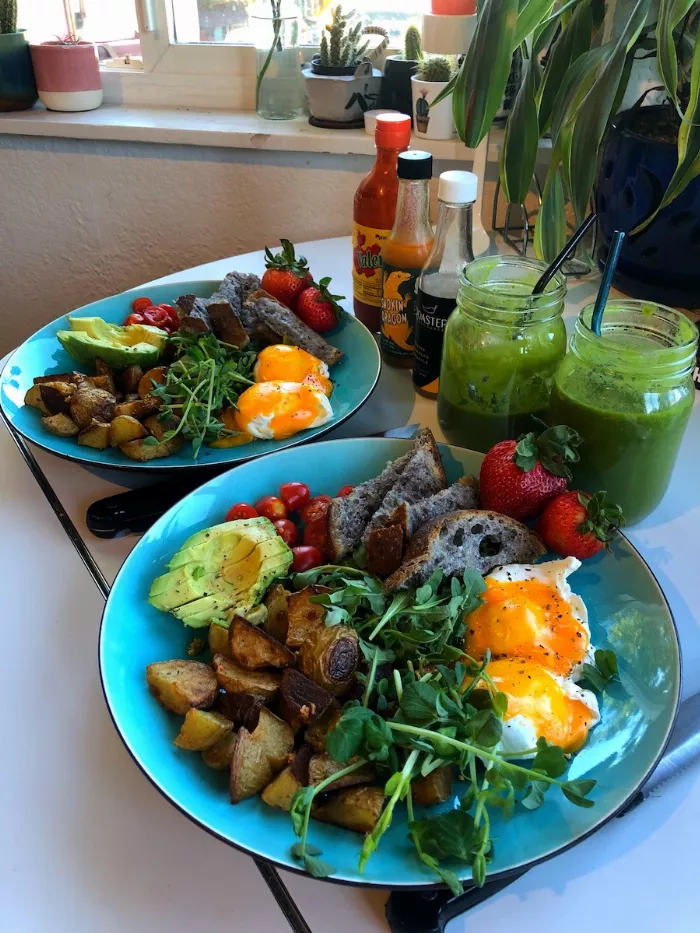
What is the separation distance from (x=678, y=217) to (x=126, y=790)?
136cm

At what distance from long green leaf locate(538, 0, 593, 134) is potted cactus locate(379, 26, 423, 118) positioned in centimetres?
83

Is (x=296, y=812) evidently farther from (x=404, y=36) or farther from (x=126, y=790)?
(x=404, y=36)

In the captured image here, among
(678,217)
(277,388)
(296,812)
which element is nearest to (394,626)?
(296,812)

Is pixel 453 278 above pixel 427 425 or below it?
above

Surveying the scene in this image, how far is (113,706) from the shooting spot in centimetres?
75

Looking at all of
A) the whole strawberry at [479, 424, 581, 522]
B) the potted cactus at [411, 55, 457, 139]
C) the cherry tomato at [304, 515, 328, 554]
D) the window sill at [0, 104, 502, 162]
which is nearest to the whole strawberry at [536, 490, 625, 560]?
the whole strawberry at [479, 424, 581, 522]

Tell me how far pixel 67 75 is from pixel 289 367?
172cm

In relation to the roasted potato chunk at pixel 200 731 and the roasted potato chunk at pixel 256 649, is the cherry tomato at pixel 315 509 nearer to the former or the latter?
the roasted potato chunk at pixel 256 649

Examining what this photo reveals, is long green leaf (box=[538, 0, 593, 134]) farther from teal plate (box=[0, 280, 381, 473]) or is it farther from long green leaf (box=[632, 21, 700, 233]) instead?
teal plate (box=[0, 280, 381, 473])

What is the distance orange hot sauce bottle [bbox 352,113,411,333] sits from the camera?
137cm

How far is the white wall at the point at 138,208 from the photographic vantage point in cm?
237

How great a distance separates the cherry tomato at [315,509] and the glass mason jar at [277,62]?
5.91 ft

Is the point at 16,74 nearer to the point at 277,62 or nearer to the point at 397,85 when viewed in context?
the point at 277,62

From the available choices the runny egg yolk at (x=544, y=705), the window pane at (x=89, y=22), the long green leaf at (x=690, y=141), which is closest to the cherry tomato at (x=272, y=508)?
the runny egg yolk at (x=544, y=705)
